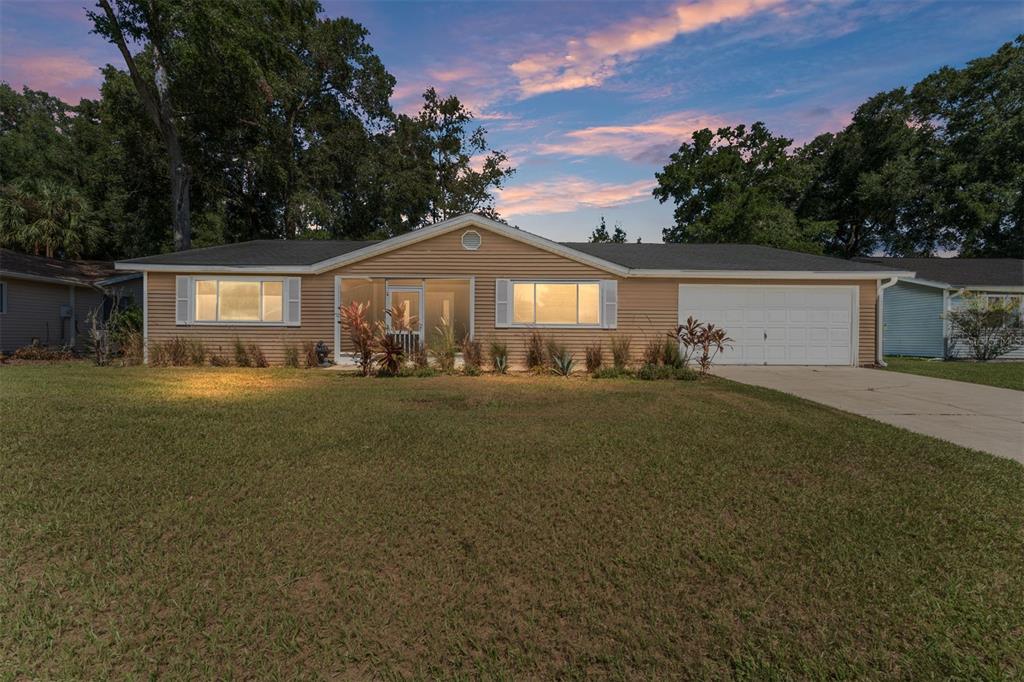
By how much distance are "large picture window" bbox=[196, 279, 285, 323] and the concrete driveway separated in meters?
12.2

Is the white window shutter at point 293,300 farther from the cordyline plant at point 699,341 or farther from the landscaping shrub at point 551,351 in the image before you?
the cordyline plant at point 699,341

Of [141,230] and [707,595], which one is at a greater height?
[141,230]

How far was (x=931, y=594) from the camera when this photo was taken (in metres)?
2.47

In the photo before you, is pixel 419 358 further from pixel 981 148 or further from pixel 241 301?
pixel 981 148

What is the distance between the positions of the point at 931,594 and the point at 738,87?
635 inches

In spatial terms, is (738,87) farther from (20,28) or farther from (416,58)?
(20,28)

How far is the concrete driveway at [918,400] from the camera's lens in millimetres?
5645

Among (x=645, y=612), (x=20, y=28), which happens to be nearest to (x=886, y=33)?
(x=645, y=612)

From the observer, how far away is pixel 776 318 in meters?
13.3

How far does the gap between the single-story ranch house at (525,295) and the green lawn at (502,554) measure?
787 cm

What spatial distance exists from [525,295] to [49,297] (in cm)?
1782

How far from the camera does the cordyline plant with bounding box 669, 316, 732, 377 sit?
432 inches

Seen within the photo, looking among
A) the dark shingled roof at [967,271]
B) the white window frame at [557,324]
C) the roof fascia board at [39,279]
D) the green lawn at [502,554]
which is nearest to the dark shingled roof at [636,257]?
the white window frame at [557,324]

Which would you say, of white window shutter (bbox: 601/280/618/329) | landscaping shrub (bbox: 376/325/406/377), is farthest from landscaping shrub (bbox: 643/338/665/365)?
landscaping shrub (bbox: 376/325/406/377)
